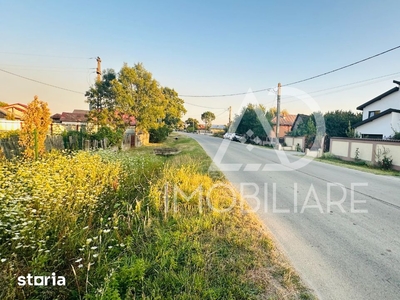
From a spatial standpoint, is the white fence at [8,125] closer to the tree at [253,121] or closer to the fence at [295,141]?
the fence at [295,141]

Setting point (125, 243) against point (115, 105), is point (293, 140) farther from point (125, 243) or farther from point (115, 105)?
point (125, 243)

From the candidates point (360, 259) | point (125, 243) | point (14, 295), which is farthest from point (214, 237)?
point (14, 295)

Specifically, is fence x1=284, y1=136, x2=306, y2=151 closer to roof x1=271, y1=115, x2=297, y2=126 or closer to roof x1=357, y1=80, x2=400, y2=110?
roof x1=357, y1=80, x2=400, y2=110

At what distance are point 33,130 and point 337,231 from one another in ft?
33.8

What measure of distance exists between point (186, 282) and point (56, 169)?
4618 millimetres

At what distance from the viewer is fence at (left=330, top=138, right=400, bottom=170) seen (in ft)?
39.3

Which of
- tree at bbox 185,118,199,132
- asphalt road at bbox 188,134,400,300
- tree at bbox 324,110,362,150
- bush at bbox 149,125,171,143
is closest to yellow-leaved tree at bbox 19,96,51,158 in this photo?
asphalt road at bbox 188,134,400,300

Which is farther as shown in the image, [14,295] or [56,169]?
[56,169]

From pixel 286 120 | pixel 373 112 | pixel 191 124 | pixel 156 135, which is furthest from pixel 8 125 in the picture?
pixel 191 124

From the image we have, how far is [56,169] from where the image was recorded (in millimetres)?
5289

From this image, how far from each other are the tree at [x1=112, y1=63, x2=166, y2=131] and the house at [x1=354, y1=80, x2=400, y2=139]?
19.2 metres

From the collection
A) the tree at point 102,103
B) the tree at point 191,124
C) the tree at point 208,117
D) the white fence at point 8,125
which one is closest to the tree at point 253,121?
the tree at point 102,103

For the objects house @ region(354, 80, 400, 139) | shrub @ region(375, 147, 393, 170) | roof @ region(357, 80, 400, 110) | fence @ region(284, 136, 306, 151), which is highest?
roof @ region(357, 80, 400, 110)


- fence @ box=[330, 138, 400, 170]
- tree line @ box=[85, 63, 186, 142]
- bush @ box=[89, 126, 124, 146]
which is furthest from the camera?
tree line @ box=[85, 63, 186, 142]
